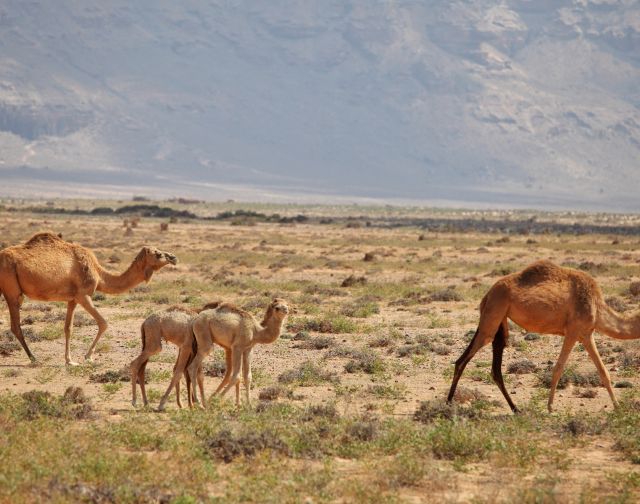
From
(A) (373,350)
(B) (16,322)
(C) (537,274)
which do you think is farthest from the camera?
(A) (373,350)

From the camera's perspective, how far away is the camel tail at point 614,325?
14.9 metres

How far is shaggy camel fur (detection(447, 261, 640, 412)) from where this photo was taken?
14766 mm

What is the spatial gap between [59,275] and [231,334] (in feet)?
16.6

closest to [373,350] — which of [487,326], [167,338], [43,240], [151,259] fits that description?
[151,259]

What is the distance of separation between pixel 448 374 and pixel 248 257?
2870cm

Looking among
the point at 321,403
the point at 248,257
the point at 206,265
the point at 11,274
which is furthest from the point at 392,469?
the point at 248,257

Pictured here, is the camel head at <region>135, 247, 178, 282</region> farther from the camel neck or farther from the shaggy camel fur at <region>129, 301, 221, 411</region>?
the shaggy camel fur at <region>129, 301, 221, 411</region>

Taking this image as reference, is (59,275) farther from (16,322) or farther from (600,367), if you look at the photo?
(600,367)

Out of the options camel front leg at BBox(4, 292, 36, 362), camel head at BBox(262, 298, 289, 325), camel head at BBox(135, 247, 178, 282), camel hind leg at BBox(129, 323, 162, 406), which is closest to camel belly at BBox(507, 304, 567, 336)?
camel head at BBox(262, 298, 289, 325)

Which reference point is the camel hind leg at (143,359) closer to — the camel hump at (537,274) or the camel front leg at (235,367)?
the camel front leg at (235,367)

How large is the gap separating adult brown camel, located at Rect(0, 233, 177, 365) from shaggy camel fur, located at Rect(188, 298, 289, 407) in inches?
158

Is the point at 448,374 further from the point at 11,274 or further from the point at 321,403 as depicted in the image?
Result: the point at 11,274

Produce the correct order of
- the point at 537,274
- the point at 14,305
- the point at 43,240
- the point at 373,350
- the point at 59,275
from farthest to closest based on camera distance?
the point at 373,350 < the point at 43,240 < the point at 59,275 < the point at 14,305 < the point at 537,274

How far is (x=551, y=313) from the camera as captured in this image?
14789 millimetres
